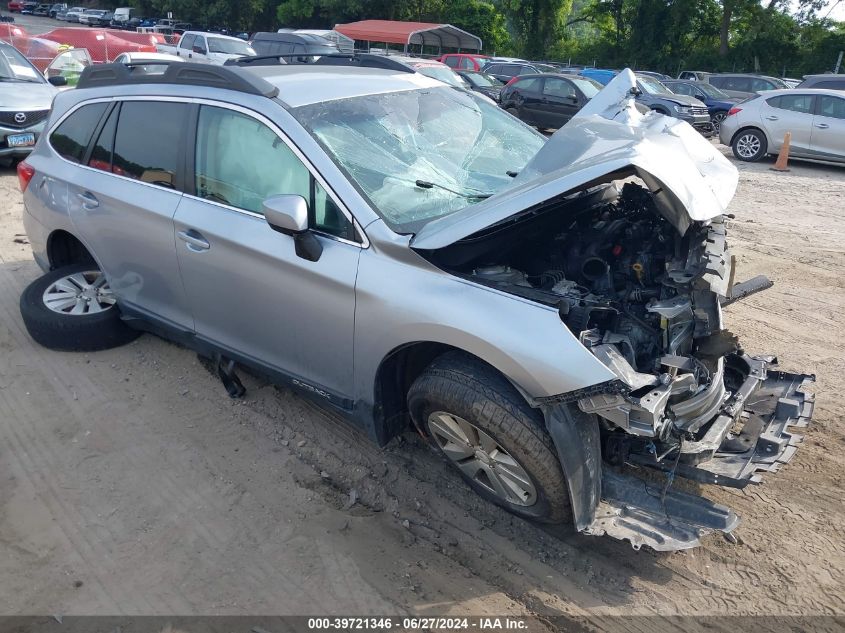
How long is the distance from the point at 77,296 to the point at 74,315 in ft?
0.63

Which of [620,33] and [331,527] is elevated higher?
[620,33]

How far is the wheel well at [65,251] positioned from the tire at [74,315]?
0.27 ft

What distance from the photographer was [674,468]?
2969 millimetres

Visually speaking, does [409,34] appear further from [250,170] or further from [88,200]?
[250,170]

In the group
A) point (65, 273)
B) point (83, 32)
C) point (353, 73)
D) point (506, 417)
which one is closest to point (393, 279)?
point (506, 417)

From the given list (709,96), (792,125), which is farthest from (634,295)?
(709,96)

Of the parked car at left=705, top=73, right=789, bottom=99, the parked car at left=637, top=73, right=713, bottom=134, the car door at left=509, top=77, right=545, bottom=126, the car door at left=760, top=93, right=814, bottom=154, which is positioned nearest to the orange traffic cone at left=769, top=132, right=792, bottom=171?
the car door at left=760, top=93, right=814, bottom=154

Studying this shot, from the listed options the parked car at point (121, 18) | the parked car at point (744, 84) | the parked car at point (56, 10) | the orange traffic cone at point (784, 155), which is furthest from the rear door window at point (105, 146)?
the parked car at point (56, 10)

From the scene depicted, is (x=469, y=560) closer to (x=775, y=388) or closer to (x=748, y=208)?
(x=775, y=388)

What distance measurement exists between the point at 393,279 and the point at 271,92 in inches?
48.9

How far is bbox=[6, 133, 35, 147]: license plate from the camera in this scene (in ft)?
30.8

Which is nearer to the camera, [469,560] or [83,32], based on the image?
[469,560]

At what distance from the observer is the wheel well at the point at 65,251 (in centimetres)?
480

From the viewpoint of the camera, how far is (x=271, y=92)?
339 cm
